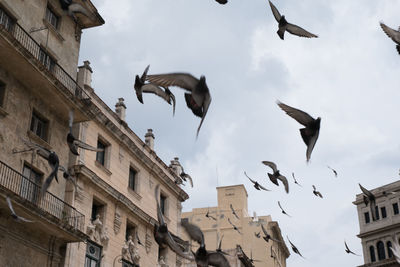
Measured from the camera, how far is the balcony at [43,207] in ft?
74.2

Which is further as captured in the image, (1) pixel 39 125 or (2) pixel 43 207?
(1) pixel 39 125

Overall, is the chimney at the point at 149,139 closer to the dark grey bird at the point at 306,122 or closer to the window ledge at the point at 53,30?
the window ledge at the point at 53,30

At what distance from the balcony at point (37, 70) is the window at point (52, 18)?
260cm

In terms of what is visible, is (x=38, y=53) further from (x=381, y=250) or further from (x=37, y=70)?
(x=381, y=250)

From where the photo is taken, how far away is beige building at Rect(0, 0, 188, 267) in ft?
79.9

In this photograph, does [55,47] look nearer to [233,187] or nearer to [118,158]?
[118,158]

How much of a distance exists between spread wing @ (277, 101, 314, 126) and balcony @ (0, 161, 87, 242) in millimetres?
12434

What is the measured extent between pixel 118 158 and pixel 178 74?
23.2 m

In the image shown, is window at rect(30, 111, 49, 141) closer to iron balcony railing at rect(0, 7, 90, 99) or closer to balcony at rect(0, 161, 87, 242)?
iron balcony railing at rect(0, 7, 90, 99)

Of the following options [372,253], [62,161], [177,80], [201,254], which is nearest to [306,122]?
[177,80]

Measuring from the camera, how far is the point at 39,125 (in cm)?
2762

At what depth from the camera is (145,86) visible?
1408 centimetres

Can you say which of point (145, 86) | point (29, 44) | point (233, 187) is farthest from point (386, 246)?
point (145, 86)

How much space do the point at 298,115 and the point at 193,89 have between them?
3194mm
